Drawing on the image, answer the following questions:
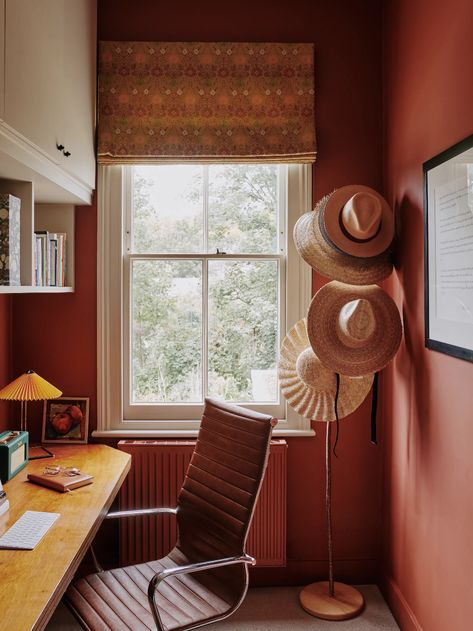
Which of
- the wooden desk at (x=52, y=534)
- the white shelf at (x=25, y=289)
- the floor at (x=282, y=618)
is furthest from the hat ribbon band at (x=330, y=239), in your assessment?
the floor at (x=282, y=618)

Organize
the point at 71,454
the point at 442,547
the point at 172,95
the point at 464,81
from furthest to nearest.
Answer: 1. the point at 172,95
2. the point at 71,454
3. the point at 442,547
4. the point at 464,81

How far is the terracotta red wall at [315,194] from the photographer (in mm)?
2809

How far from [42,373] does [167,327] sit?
0.67 meters

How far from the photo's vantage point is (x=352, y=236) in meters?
2.29

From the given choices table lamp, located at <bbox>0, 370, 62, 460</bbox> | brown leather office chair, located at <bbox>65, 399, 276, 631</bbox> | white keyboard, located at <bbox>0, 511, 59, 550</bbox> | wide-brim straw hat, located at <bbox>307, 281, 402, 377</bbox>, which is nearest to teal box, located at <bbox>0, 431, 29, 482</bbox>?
table lamp, located at <bbox>0, 370, 62, 460</bbox>

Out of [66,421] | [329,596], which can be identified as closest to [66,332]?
[66,421]

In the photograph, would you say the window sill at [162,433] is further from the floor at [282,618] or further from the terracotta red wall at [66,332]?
the floor at [282,618]

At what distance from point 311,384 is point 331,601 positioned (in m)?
1.05

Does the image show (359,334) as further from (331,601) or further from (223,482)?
(331,601)

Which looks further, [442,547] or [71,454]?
[71,454]

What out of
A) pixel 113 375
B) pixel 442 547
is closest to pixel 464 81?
pixel 442 547

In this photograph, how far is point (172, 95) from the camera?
276 cm

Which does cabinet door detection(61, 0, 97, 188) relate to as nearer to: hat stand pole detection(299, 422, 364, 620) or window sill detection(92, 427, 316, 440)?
window sill detection(92, 427, 316, 440)

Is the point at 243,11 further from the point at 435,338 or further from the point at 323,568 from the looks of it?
the point at 323,568
